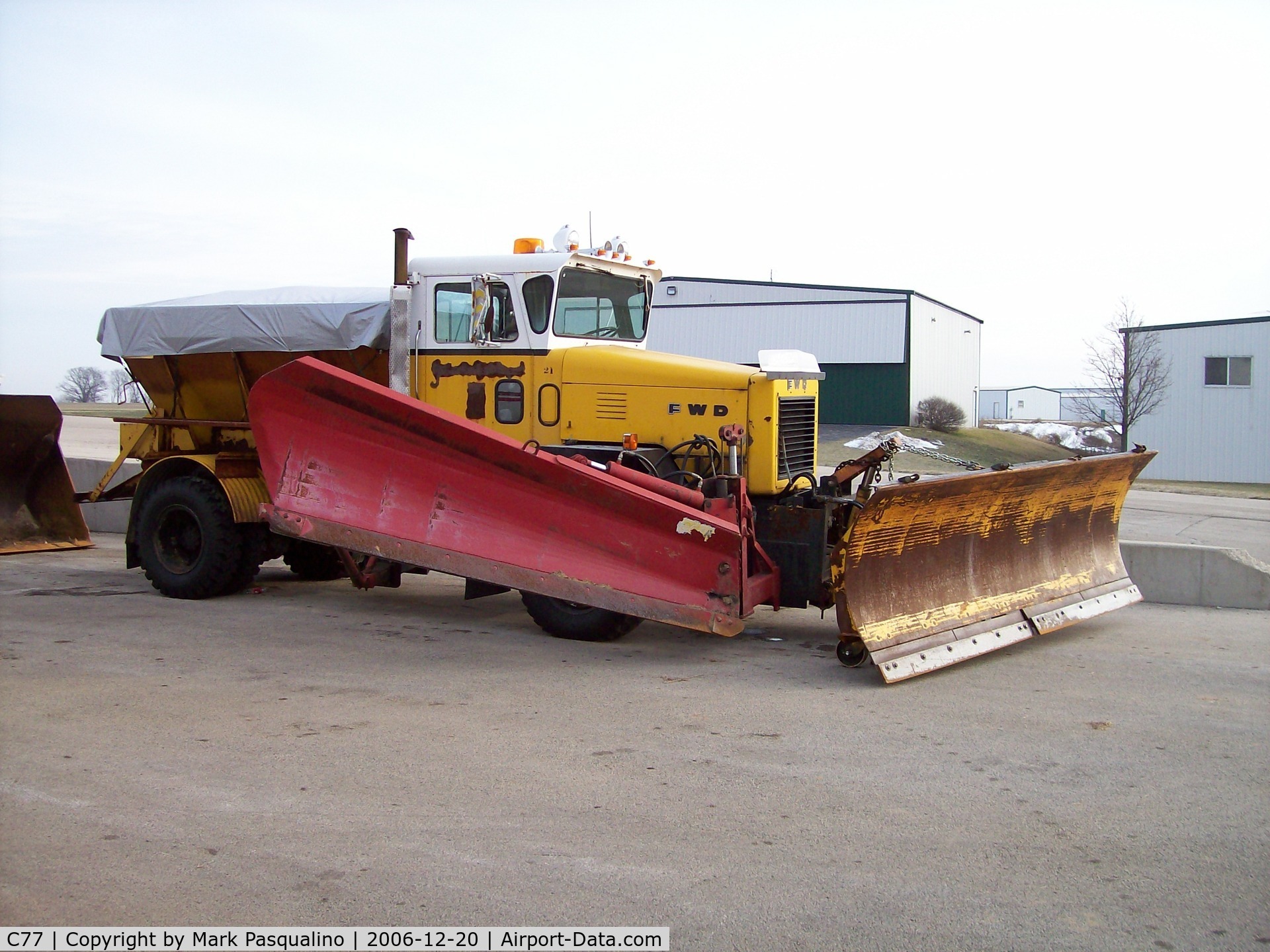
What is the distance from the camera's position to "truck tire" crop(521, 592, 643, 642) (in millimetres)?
7602

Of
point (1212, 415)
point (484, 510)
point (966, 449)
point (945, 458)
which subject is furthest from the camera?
point (966, 449)

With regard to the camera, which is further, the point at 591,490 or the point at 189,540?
the point at 189,540

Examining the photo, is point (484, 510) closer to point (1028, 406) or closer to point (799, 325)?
point (799, 325)

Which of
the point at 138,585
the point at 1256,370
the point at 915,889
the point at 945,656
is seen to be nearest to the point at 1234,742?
the point at 945,656

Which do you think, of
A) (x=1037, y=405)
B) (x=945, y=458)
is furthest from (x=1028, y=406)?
(x=945, y=458)

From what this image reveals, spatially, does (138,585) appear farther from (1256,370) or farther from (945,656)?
(1256,370)

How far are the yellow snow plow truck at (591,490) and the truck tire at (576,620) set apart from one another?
0.07 feet

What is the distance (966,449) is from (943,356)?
326 inches

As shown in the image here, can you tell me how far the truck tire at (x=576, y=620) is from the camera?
24.9ft

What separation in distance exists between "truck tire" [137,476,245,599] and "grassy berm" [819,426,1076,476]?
739 inches

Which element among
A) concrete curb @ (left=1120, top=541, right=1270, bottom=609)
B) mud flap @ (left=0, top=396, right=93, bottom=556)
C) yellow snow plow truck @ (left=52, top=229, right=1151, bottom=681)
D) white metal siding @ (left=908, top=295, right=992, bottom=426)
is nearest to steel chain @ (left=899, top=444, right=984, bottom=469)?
yellow snow plow truck @ (left=52, top=229, right=1151, bottom=681)

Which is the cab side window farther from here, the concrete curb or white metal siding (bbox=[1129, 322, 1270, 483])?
white metal siding (bbox=[1129, 322, 1270, 483])

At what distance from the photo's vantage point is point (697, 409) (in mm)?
7945

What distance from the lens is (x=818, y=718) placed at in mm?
5773
